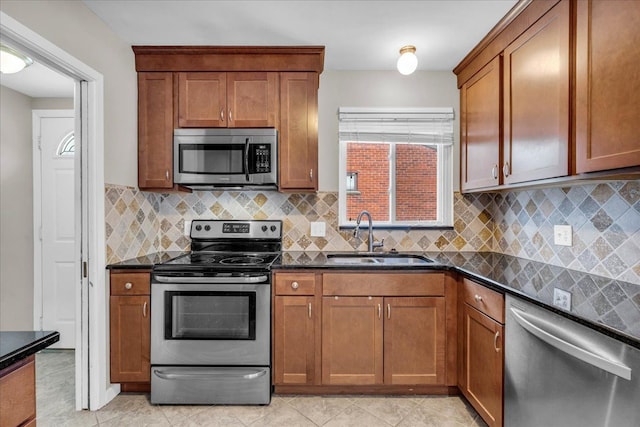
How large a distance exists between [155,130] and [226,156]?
0.57 meters

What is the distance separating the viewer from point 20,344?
2.57 feet

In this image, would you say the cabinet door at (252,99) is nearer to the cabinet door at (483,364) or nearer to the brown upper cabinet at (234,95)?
the brown upper cabinet at (234,95)

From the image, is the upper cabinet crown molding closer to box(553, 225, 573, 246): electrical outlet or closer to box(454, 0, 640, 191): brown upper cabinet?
box(454, 0, 640, 191): brown upper cabinet

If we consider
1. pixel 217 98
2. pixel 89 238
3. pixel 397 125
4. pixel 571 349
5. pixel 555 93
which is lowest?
pixel 571 349

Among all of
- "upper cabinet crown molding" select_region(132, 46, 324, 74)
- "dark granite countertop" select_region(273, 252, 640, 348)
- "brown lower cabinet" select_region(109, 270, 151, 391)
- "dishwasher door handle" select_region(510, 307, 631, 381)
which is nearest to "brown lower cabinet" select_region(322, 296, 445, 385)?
"dark granite countertop" select_region(273, 252, 640, 348)

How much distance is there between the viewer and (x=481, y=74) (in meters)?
2.23

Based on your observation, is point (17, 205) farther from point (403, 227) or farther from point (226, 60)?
point (403, 227)

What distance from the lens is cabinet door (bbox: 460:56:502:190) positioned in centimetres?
203

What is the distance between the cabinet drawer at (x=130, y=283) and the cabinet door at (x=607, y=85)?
2433mm

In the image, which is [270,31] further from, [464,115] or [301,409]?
[301,409]

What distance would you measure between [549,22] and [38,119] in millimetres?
3850

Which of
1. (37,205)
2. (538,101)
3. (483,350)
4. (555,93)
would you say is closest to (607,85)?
(555,93)

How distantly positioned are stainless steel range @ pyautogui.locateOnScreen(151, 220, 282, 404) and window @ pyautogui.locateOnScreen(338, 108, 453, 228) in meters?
1.07

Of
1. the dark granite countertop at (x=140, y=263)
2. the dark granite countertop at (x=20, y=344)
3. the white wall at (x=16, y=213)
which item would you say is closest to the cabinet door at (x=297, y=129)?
the dark granite countertop at (x=140, y=263)
